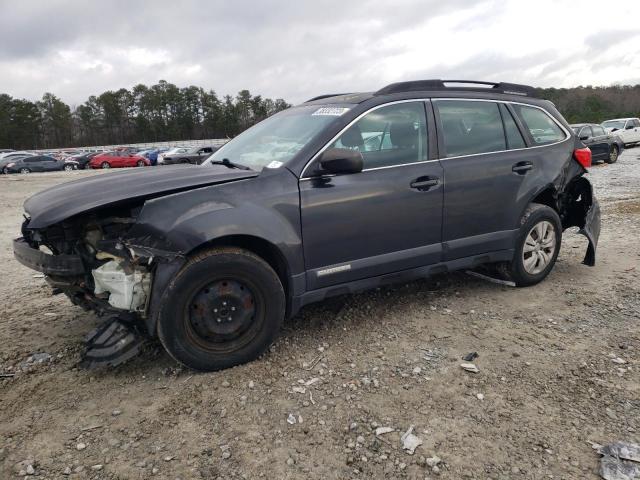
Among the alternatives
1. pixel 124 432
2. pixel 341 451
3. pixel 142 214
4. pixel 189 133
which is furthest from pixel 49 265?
pixel 189 133

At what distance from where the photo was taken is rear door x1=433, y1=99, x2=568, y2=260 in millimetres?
3934

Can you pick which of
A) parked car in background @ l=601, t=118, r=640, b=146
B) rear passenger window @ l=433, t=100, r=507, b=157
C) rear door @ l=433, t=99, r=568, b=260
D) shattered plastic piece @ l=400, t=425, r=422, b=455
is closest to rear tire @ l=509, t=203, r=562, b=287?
rear door @ l=433, t=99, r=568, b=260

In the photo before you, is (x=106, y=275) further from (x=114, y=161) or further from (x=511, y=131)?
(x=114, y=161)

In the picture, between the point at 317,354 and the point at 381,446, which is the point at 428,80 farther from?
the point at 381,446

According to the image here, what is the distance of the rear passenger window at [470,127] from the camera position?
3.96 m

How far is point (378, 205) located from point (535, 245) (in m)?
1.96

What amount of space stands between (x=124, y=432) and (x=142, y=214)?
49.2 inches

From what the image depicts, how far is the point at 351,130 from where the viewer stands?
138 inches

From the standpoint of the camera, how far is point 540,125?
463 cm

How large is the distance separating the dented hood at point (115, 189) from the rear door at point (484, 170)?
1.72 meters

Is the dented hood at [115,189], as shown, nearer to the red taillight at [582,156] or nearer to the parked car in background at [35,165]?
the red taillight at [582,156]

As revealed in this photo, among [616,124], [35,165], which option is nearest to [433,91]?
[616,124]

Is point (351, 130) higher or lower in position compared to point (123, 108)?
lower

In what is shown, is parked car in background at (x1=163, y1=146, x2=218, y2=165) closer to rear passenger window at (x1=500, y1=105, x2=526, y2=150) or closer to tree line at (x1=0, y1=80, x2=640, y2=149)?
rear passenger window at (x1=500, y1=105, x2=526, y2=150)
